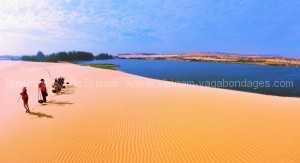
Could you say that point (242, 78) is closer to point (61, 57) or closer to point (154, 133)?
point (154, 133)

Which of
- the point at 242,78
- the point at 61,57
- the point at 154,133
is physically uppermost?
the point at 61,57

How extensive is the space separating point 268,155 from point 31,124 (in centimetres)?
1018

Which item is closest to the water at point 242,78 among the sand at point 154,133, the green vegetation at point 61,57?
the sand at point 154,133

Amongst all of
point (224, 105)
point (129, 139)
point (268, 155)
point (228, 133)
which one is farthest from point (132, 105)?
point (268, 155)

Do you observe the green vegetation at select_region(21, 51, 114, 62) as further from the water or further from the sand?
the sand

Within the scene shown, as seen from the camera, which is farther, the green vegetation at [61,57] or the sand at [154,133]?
the green vegetation at [61,57]

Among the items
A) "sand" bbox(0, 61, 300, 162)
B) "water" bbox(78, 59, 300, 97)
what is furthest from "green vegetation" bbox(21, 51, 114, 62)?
"sand" bbox(0, 61, 300, 162)

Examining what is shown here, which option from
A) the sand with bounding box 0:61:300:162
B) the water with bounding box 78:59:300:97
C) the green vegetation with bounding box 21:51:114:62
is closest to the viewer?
the sand with bounding box 0:61:300:162

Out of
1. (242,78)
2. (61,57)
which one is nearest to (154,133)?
(242,78)

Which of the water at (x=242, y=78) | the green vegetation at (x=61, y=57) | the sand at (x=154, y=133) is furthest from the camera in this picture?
the green vegetation at (x=61, y=57)

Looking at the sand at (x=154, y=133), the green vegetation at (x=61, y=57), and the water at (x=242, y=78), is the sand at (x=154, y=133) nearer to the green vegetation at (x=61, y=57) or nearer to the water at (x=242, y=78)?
the water at (x=242, y=78)

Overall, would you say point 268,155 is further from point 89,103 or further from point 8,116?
point 8,116

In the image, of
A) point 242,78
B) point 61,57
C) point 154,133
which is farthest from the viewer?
point 61,57

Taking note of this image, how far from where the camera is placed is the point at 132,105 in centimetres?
1611
